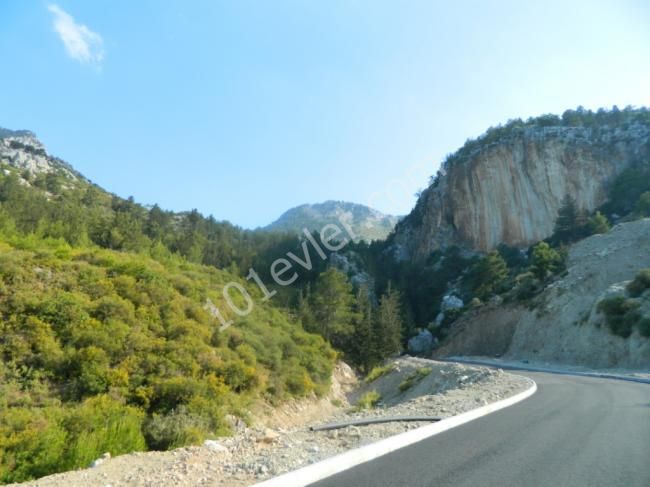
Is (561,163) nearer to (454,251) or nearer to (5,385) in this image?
(454,251)

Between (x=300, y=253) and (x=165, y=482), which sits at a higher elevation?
(x=300, y=253)

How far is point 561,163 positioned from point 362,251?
46.9 meters

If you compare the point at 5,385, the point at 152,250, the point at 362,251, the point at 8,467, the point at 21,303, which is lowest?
the point at 8,467

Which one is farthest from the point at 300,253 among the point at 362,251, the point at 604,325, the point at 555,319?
the point at 604,325

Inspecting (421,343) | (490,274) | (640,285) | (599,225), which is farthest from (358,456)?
(599,225)

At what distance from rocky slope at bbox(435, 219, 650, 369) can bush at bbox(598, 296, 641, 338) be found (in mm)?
430

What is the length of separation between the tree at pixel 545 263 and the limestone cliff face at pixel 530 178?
2792cm

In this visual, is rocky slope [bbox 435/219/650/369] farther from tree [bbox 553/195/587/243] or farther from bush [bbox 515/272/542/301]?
tree [bbox 553/195/587/243]

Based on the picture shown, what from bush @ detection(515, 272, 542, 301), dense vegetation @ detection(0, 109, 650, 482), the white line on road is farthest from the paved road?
bush @ detection(515, 272, 542, 301)

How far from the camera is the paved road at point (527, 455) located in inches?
179

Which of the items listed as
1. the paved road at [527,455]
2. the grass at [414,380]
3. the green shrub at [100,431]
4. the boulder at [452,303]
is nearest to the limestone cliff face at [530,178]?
the boulder at [452,303]

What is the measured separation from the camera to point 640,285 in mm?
29875

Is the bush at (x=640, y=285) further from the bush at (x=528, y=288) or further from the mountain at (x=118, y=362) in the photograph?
the mountain at (x=118, y=362)

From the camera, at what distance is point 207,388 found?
1550 centimetres
